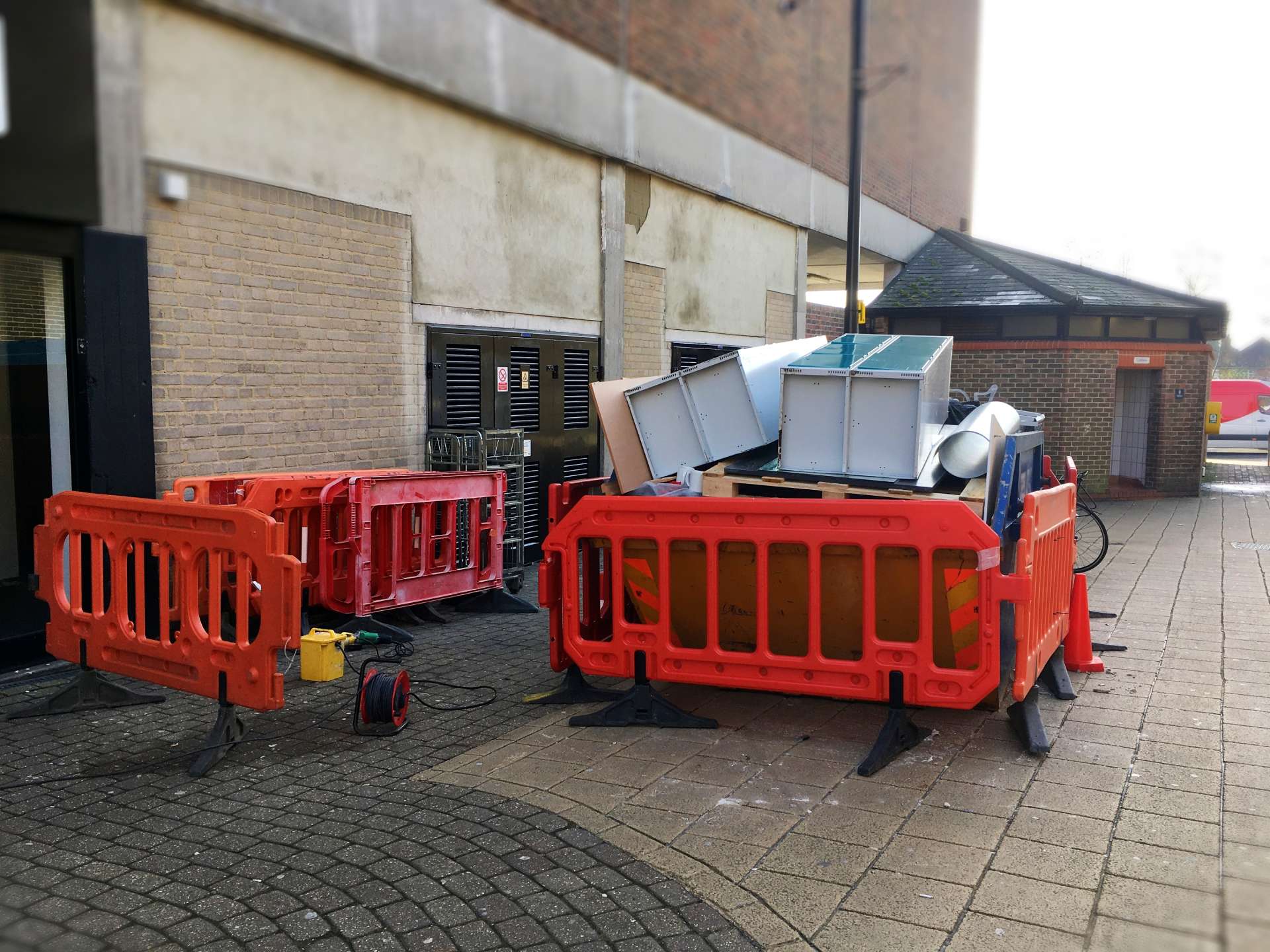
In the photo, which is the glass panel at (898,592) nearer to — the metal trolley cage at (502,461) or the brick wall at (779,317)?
the metal trolley cage at (502,461)

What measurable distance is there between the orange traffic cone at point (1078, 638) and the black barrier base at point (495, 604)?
13.3ft

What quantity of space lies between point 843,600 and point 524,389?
20.5ft

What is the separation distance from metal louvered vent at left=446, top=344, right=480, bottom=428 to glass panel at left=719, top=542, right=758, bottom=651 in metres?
4.91

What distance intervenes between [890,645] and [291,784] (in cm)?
280

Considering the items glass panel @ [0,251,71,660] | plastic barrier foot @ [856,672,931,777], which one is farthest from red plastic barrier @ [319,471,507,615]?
plastic barrier foot @ [856,672,931,777]

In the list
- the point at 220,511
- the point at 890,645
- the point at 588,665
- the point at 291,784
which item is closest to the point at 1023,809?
the point at 890,645

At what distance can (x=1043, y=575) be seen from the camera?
214 inches

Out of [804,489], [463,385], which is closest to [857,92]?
[804,489]

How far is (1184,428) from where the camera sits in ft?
61.2

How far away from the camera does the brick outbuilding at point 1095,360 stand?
18047 mm

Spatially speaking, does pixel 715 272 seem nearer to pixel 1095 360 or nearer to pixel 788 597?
pixel 1095 360

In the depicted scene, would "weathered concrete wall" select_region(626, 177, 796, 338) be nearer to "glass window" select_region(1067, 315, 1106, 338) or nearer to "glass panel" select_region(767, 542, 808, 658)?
"glass panel" select_region(767, 542, 808, 658)

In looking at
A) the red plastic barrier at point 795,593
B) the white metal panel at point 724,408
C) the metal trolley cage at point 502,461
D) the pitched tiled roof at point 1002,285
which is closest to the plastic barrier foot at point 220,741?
the red plastic barrier at point 795,593

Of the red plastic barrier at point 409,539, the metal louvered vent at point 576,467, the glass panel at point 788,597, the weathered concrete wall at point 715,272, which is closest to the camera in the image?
the glass panel at point 788,597
